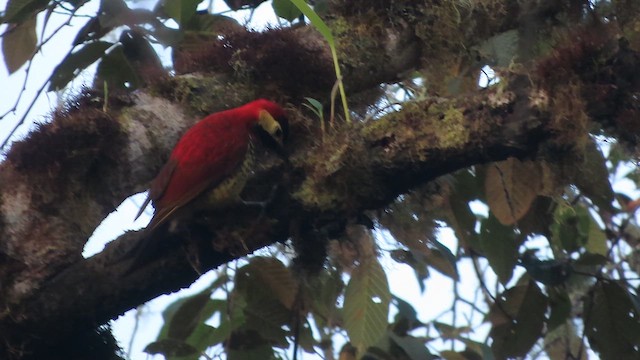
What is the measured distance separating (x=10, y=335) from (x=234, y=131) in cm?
94

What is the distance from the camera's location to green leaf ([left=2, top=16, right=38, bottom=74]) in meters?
3.60

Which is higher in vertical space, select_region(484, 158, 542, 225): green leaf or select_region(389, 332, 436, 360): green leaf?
select_region(484, 158, 542, 225): green leaf

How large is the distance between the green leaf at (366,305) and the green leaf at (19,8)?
4.46ft

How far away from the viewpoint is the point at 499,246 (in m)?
3.23

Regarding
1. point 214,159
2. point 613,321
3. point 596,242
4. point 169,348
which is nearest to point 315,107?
point 214,159

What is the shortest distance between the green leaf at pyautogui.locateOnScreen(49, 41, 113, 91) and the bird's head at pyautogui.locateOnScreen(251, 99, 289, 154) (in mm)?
684

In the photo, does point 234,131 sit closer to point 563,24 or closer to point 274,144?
point 274,144

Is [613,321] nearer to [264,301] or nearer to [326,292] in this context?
[326,292]

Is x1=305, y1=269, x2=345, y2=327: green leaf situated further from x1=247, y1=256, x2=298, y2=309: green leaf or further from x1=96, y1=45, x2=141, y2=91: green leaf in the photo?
x1=96, y1=45, x2=141, y2=91: green leaf

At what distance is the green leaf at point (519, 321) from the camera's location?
311 cm

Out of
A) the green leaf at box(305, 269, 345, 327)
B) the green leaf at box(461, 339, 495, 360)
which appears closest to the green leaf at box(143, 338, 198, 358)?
the green leaf at box(305, 269, 345, 327)

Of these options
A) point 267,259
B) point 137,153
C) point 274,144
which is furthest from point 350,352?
point 137,153

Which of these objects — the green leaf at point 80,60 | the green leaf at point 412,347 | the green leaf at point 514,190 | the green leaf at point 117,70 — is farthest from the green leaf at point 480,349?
the green leaf at point 80,60

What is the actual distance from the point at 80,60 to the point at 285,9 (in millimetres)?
748
